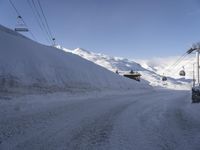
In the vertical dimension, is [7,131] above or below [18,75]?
below

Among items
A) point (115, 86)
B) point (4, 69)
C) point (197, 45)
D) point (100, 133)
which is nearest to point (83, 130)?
point (100, 133)

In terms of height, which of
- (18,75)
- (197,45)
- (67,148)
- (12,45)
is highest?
(197,45)

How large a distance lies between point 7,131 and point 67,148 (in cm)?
252

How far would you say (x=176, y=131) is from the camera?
26.8ft

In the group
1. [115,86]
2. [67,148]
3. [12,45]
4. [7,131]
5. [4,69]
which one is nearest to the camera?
[67,148]

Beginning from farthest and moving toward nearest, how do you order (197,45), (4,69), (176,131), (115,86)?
(115,86) → (197,45) → (4,69) → (176,131)

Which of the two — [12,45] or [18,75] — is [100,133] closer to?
[18,75]

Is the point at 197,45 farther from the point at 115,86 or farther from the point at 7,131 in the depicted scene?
the point at 7,131

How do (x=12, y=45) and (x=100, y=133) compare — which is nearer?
(x=100, y=133)

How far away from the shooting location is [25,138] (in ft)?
22.2

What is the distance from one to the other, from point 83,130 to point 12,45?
77.7 feet

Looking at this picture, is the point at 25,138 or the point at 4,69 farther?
the point at 4,69

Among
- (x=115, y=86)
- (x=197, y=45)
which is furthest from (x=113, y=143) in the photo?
(x=115, y=86)

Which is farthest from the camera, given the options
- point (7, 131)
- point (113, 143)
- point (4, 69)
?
point (4, 69)
